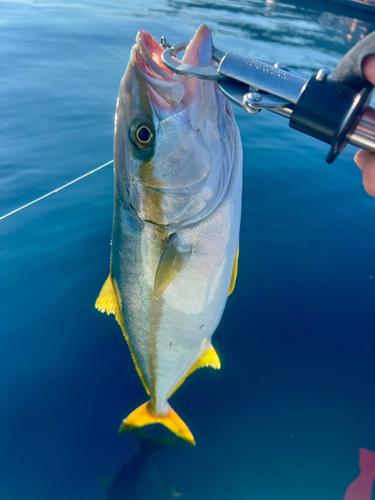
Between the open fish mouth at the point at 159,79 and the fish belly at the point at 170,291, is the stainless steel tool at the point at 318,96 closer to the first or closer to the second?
the open fish mouth at the point at 159,79

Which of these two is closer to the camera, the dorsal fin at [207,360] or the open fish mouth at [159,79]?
the open fish mouth at [159,79]

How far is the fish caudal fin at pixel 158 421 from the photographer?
178cm

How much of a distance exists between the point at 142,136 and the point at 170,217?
1.19ft

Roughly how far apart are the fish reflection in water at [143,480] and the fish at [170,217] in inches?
6.5

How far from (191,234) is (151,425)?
4.03 feet

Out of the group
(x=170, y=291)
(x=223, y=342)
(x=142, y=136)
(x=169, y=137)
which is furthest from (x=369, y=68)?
(x=223, y=342)

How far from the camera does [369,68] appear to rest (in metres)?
0.79

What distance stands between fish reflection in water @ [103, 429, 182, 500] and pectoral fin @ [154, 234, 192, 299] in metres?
1.01

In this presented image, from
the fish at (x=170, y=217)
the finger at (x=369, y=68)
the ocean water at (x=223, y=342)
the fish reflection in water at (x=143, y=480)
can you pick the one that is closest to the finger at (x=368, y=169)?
the finger at (x=369, y=68)

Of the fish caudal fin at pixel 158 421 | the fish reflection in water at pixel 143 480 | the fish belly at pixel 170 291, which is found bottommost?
the fish reflection in water at pixel 143 480

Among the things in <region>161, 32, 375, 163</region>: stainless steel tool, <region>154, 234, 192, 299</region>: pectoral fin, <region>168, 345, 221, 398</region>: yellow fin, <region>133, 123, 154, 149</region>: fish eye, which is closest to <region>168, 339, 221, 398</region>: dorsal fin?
<region>168, 345, 221, 398</region>: yellow fin

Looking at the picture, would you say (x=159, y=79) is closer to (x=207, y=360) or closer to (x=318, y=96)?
(x=318, y=96)

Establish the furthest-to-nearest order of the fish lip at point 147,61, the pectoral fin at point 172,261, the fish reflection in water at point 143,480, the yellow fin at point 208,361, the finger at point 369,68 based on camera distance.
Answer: the yellow fin at point 208,361 < the fish reflection in water at point 143,480 < the pectoral fin at point 172,261 < the fish lip at point 147,61 < the finger at point 369,68

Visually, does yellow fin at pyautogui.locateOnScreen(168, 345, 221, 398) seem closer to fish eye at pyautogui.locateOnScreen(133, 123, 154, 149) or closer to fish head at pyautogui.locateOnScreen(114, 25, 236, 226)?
fish head at pyautogui.locateOnScreen(114, 25, 236, 226)
